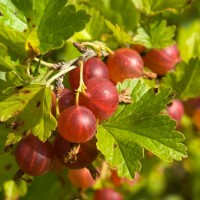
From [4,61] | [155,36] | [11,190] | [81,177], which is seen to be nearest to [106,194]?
[81,177]

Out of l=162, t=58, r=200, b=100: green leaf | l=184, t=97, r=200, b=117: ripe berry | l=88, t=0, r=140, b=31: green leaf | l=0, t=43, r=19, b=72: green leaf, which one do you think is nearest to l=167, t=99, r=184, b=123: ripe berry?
l=162, t=58, r=200, b=100: green leaf

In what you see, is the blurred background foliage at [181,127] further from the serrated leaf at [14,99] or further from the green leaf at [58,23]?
the serrated leaf at [14,99]

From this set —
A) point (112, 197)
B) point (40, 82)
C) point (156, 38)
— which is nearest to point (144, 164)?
point (112, 197)

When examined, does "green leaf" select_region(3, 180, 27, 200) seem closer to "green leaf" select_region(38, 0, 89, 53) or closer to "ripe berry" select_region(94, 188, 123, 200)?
"ripe berry" select_region(94, 188, 123, 200)

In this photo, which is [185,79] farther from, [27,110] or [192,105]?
[27,110]

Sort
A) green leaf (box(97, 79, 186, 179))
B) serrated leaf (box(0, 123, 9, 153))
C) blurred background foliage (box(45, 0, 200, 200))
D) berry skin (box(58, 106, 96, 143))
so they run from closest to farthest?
1. berry skin (box(58, 106, 96, 143))
2. green leaf (box(97, 79, 186, 179))
3. serrated leaf (box(0, 123, 9, 153))
4. blurred background foliage (box(45, 0, 200, 200))
